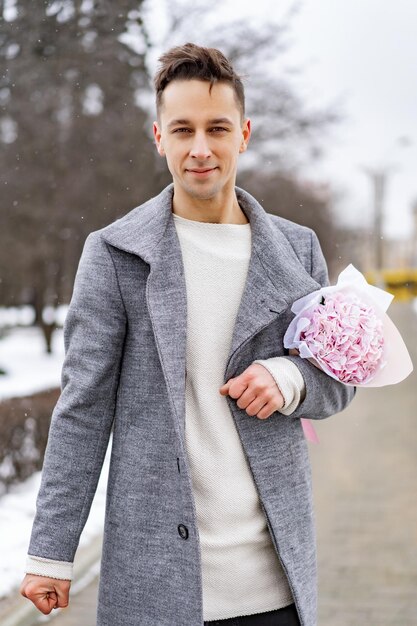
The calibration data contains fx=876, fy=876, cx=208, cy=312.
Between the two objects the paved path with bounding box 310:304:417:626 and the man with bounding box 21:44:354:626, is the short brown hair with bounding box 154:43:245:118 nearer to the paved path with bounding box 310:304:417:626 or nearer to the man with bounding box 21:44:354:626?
Answer: the man with bounding box 21:44:354:626

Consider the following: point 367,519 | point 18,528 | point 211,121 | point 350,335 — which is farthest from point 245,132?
point 367,519

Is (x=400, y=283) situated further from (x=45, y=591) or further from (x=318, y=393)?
(x=45, y=591)

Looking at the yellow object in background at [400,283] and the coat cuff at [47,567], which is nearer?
the coat cuff at [47,567]

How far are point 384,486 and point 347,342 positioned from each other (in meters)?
5.44

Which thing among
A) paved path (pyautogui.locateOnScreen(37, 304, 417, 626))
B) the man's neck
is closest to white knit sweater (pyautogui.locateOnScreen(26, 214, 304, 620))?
the man's neck

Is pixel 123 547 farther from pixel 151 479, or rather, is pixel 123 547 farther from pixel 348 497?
pixel 348 497

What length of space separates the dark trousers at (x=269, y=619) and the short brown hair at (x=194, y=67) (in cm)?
122

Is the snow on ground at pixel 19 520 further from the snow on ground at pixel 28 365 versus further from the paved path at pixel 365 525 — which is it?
the paved path at pixel 365 525

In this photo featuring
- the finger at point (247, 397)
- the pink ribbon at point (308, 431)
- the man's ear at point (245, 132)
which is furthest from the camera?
the pink ribbon at point (308, 431)

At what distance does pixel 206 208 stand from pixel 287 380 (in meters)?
0.47

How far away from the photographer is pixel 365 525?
6074mm

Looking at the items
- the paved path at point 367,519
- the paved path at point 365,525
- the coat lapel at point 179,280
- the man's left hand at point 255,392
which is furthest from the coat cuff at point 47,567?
the paved path at point 367,519

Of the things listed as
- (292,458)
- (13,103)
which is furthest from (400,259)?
(292,458)

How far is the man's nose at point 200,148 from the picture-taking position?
2.01 meters
